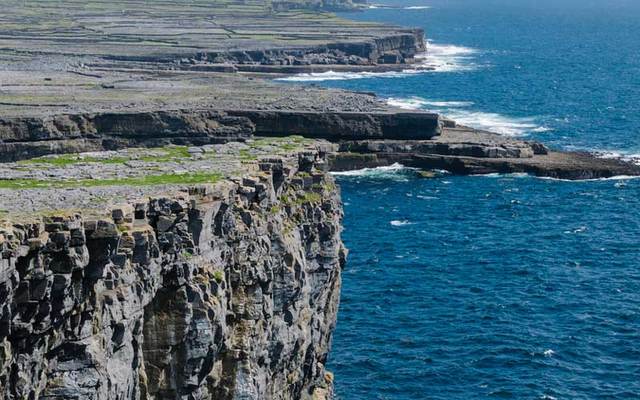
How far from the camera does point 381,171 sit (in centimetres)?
14450

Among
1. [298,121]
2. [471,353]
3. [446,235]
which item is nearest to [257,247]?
[471,353]

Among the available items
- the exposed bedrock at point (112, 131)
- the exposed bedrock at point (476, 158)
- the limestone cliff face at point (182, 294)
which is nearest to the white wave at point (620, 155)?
the exposed bedrock at point (476, 158)

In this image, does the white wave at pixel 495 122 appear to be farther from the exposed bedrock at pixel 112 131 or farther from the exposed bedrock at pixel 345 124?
the exposed bedrock at pixel 112 131

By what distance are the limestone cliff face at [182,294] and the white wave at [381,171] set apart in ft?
248

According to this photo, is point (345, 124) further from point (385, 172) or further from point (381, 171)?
point (385, 172)

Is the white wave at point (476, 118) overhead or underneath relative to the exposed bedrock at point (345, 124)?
underneath

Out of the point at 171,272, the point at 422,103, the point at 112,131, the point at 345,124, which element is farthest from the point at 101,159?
the point at 422,103

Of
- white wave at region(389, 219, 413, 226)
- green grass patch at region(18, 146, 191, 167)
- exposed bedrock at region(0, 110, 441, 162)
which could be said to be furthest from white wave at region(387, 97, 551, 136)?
green grass patch at region(18, 146, 191, 167)

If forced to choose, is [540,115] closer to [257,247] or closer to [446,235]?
[446,235]

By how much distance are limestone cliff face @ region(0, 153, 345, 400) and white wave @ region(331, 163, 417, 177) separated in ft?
248

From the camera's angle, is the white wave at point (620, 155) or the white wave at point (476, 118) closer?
the white wave at point (620, 155)

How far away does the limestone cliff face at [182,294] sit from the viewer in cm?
4212

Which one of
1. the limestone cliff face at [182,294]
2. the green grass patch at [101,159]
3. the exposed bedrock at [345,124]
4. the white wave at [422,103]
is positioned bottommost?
the white wave at [422,103]

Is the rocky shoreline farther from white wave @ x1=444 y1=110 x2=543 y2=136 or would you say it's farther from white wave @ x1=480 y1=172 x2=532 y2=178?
white wave @ x1=444 y1=110 x2=543 y2=136
